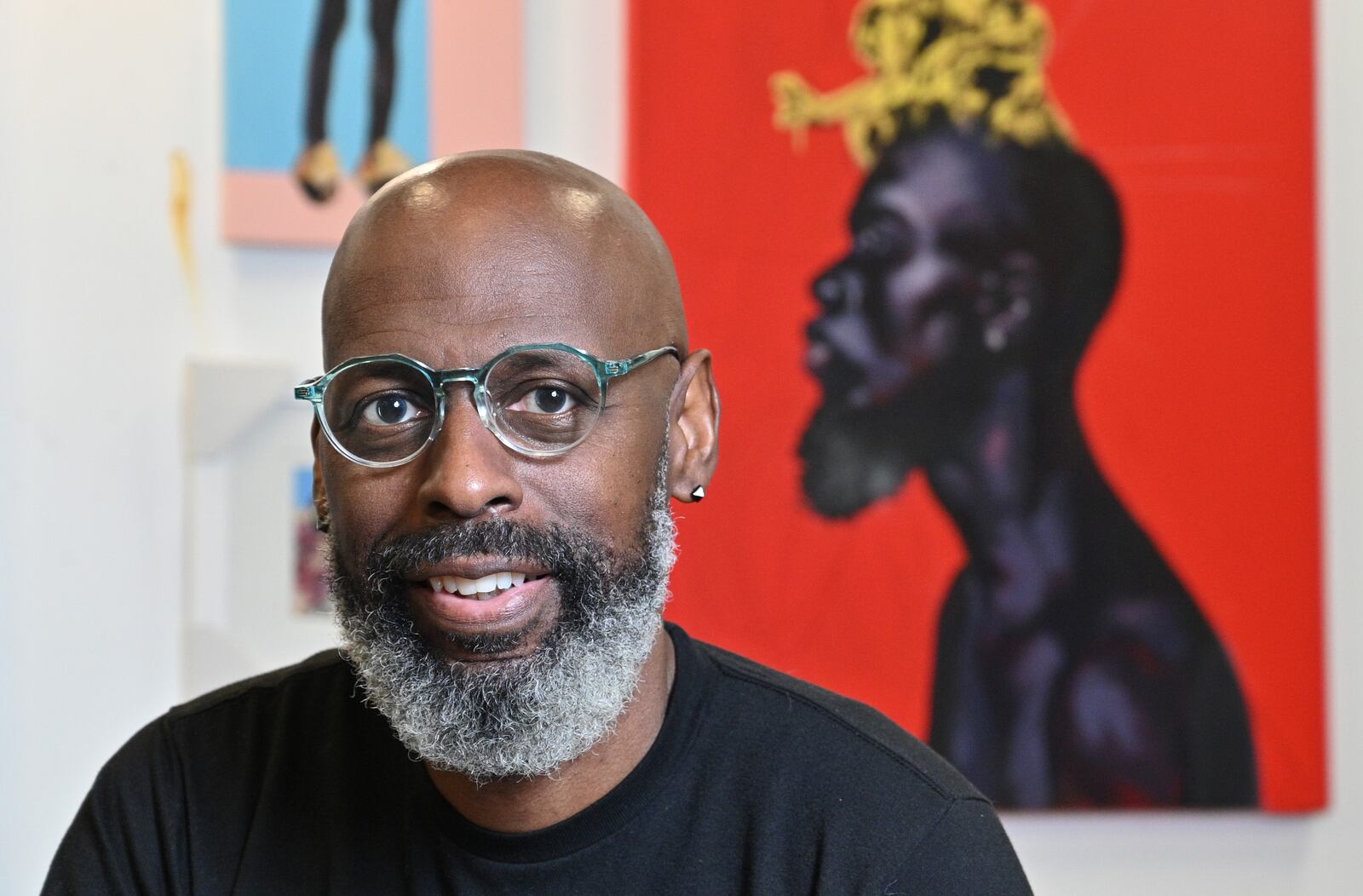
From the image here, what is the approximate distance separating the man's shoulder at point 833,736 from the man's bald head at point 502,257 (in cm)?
33

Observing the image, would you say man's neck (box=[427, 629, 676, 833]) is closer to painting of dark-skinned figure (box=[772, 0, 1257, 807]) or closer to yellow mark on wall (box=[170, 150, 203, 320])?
painting of dark-skinned figure (box=[772, 0, 1257, 807])

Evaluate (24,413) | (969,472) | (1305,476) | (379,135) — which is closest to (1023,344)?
(969,472)

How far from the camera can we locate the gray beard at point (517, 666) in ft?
3.53

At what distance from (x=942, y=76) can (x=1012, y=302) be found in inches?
13.5

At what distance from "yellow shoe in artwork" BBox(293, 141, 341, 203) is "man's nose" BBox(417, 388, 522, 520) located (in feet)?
3.08

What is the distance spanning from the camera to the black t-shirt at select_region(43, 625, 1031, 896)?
110 cm

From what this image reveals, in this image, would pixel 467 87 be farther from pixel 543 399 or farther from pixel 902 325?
pixel 543 399

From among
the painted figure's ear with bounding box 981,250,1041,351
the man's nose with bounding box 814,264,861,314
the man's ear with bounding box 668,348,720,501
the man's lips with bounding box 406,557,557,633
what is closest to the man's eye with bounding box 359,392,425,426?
the man's lips with bounding box 406,557,557,633

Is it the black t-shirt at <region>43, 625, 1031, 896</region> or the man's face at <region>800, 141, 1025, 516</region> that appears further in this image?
the man's face at <region>800, 141, 1025, 516</region>

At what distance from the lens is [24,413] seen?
1839 mm

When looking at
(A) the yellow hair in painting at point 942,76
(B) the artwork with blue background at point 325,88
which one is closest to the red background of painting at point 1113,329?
(A) the yellow hair in painting at point 942,76

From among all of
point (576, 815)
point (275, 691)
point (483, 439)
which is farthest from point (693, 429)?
point (275, 691)

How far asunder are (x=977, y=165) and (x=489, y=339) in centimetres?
111

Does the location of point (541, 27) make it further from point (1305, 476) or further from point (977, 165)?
point (1305, 476)
